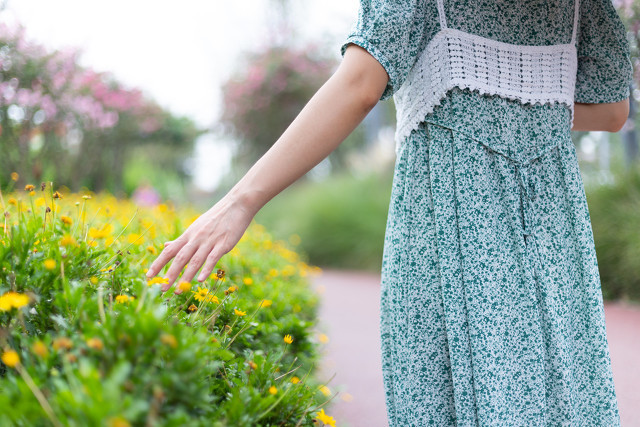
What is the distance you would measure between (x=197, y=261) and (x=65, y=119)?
7237mm

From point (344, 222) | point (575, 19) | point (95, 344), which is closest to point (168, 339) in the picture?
point (95, 344)

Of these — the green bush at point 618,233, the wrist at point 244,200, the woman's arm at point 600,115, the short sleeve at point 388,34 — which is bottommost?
the wrist at point 244,200

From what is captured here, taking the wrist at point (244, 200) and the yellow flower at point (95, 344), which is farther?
the wrist at point (244, 200)

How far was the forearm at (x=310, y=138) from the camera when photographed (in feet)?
A: 3.49

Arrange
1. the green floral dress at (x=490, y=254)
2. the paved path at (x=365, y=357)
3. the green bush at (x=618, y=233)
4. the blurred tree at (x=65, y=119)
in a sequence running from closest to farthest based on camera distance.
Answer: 1. the green floral dress at (x=490, y=254)
2. the paved path at (x=365, y=357)
3. the green bush at (x=618, y=233)
4. the blurred tree at (x=65, y=119)

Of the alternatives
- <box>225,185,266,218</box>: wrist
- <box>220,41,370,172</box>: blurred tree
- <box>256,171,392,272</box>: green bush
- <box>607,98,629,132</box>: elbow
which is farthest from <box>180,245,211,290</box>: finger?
<box>220,41,370,172</box>: blurred tree

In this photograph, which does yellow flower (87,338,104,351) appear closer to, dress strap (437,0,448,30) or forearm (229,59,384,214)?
forearm (229,59,384,214)

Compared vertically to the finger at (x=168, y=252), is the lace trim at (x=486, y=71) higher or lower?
higher

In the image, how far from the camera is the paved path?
2.79 meters

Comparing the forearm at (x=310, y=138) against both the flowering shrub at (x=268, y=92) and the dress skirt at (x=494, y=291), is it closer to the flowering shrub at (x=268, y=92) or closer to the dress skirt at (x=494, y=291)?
the dress skirt at (x=494, y=291)

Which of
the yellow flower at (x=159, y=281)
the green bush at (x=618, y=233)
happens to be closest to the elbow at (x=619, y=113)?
the yellow flower at (x=159, y=281)

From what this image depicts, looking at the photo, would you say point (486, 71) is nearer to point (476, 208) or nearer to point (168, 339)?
point (476, 208)

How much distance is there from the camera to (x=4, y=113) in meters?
5.57

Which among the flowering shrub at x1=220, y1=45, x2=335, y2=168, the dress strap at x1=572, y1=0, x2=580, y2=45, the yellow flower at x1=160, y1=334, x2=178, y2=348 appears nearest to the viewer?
the yellow flower at x1=160, y1=334, x2=178, y2=348
